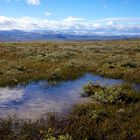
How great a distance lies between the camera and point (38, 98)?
14461mm

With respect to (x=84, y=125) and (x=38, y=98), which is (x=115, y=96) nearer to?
(x=38, y=98)

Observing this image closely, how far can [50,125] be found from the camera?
10.2 metres

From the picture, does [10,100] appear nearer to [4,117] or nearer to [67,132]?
[4,117]

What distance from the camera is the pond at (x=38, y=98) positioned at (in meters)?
12.2

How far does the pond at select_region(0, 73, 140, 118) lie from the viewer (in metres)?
12.2

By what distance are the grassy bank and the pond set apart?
87cm

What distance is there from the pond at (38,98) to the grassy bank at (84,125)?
0.87m

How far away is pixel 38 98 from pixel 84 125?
446cm

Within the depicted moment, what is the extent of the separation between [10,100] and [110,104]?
444 centimetres

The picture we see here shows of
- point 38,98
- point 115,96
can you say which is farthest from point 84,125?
point 38,98

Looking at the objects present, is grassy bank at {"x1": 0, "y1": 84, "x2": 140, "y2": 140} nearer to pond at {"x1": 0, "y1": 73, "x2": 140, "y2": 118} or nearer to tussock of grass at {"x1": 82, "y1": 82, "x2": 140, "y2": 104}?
tussock of grass at {"x1": 82, "y1": 82, "x2": 140, "y2": 104}

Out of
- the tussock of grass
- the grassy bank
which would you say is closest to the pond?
the tussock of grass

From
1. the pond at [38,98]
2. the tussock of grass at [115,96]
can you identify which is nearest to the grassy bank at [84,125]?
the tussock of grass at [115,96]

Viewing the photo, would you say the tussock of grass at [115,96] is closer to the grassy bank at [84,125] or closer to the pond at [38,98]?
the grassy bank at [84,125]
